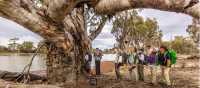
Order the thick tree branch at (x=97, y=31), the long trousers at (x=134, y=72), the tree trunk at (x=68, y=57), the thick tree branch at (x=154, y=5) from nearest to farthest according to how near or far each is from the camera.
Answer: the thick tree branch at (x=154, y=5)
the tree trunk at (x=68, y=57)
the long trousers at (x=134, y=72)
the thick tree branch at (x=97, y=31)

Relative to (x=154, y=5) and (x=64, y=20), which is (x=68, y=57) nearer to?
(x=64, y=20)

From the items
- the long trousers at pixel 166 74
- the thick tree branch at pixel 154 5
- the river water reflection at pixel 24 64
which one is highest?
the thick tree branch at pixel 154 5

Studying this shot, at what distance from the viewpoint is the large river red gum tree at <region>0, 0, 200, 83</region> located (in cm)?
818

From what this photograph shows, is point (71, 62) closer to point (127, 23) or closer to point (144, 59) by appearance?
point (144, 59)

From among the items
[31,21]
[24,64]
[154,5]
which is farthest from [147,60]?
[24,64]

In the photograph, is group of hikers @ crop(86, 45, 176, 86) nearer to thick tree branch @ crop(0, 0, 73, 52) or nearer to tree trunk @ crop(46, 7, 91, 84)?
tree trunk @ crop(46, 7, 91, 84)

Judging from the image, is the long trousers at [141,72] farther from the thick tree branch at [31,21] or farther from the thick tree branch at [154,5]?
the thick tree branch at [154,5]

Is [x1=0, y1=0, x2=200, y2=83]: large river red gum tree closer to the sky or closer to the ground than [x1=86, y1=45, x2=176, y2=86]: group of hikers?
closer to the sky

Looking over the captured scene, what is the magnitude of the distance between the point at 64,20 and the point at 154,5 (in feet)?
14.9

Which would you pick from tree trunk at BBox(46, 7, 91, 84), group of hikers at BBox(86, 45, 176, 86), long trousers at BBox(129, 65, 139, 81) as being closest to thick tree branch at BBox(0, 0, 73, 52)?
tree trunk at BBox(46, 7, 91, 84)

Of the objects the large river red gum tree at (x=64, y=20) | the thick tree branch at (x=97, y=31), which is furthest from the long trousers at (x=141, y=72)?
the thick tree branch at (x=97, y=31)

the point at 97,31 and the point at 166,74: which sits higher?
the point at 97,31

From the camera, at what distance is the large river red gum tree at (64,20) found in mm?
8180

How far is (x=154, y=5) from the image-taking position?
809 centimetres
